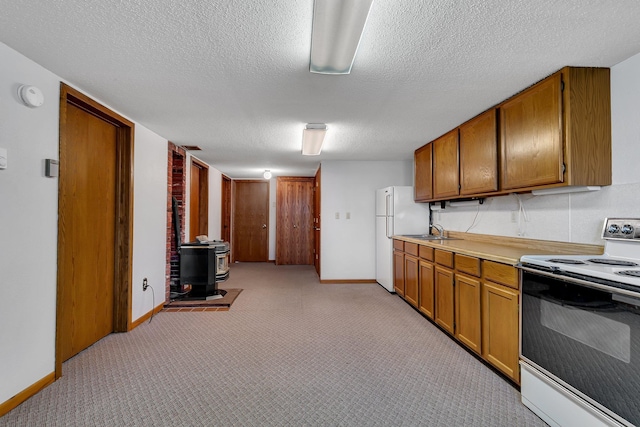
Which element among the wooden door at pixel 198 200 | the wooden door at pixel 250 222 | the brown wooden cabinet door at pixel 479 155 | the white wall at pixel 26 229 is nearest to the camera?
the white wall at pixel 26 229

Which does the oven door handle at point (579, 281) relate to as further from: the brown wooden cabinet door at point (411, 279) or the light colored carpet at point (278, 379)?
the brown wooden cabinet door at point (411, 279)

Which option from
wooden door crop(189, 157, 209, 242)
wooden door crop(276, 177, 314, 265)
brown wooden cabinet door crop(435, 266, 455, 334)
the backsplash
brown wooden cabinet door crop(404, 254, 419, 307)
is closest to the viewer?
the backsplash

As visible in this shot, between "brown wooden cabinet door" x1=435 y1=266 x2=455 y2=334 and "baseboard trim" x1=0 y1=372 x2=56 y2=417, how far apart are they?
319 cm

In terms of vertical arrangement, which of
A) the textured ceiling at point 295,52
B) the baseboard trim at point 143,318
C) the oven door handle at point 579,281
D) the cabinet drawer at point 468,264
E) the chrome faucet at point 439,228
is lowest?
the baseboard trim at point 143,318

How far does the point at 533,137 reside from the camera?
2.26m

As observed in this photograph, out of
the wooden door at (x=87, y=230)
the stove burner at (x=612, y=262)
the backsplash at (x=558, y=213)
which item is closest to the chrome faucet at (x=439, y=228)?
the backsplash at (x=558, y=213)

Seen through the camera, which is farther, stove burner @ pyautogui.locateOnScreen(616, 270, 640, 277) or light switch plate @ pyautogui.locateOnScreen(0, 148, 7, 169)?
light switch plate @ pyautogui.locateOnScreen(0, 148, 7, 169)

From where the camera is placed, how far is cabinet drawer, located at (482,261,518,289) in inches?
80.1

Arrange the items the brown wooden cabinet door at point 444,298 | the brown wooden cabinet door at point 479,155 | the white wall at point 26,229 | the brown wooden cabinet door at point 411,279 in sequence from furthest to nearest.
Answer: the brown wooden cabinet door at point 411,279 → the brown wooden cabinet door at point 444,298 → the brown wooden cabinet door at point 479,155 → the white wall at point 26,229

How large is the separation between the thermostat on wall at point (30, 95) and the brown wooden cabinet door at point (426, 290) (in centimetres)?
350

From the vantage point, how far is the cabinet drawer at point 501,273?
2.04 meters

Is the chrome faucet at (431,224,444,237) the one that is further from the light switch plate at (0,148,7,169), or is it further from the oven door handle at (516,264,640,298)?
the light switch plate at (0,148,7,169)

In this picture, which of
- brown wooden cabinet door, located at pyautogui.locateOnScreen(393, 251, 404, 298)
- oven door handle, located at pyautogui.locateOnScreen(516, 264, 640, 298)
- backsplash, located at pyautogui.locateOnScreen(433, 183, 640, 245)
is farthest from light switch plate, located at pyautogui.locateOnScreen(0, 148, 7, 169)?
brown wooden cabinet door, located at pyautogui.locateOnScreen(393, 251, 404, 298)

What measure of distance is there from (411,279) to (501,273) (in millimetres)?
1691
